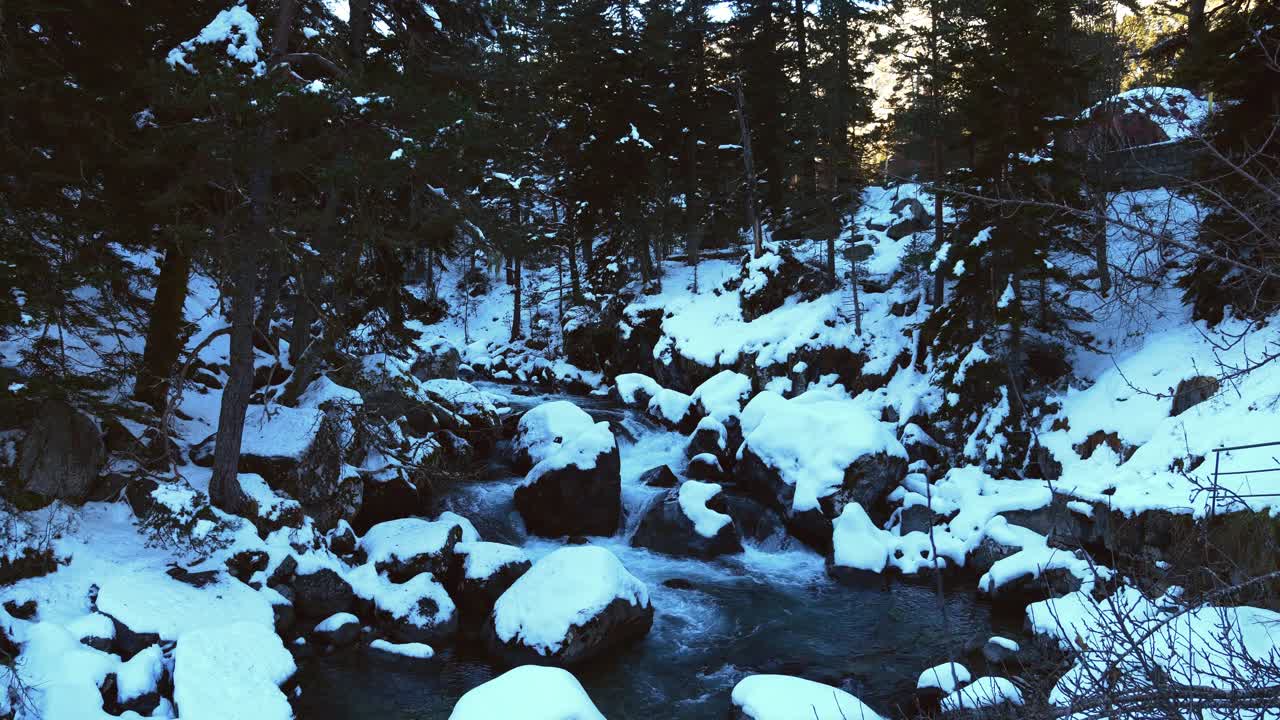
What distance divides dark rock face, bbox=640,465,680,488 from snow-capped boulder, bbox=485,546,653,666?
18.5ft

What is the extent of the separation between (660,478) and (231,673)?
9.84 m

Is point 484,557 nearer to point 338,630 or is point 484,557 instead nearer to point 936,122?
point 338,630

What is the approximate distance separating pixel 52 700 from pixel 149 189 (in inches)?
268

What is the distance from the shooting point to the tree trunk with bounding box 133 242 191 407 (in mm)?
12047

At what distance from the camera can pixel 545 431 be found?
16.7 meters

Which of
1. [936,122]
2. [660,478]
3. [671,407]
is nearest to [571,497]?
[660,478]

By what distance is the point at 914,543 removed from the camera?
1295 cm

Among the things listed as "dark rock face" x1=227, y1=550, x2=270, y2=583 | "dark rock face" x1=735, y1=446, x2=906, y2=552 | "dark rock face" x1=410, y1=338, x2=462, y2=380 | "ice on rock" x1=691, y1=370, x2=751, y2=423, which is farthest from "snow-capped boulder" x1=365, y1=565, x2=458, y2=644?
"dark rock face" x1=410, y1=338, x2=462, y2=380

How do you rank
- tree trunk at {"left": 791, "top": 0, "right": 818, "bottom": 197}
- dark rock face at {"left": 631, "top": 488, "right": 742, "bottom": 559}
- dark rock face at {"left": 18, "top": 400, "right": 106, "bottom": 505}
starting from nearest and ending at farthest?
dark rock face at {"left": 18, "top": 400, "right": 106, "bottom": 505}
dark rock face at {"left": 631, "top": 488, "right": 742, "bottom": 559}
tree trunk at {"left": 791, "top": 0, "right": 818, "bottom": 197}

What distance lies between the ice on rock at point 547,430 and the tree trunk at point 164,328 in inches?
280

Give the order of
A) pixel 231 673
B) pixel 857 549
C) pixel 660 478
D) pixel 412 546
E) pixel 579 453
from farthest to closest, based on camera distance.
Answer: pixel 660 478, pixel 579 453, pixel 857 549, pixel 412 546, pixel 231 673

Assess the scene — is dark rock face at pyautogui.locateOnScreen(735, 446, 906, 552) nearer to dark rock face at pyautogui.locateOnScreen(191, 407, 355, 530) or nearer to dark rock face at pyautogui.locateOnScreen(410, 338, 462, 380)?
dark rock face at pyautogui.locateOnScreen(191, 407, 355, 530)

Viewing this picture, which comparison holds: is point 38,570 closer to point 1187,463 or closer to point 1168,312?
point 1187,463

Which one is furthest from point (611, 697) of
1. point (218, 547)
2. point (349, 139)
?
point (349, 139)
